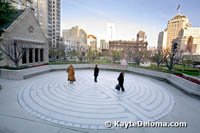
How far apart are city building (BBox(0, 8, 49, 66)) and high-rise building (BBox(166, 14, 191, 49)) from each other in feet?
339

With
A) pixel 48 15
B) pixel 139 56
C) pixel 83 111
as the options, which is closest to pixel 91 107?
pixel 83 111

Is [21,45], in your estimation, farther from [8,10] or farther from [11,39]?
[8,10]

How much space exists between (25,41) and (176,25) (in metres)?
120

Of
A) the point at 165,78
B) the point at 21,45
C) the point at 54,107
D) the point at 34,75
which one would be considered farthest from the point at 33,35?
the point at 165,78

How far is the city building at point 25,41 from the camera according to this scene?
1414 cm

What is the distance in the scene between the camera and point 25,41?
16.8m

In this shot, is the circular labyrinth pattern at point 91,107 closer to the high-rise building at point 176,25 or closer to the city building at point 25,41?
the city building at point 25,41

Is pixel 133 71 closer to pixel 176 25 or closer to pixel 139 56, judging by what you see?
pixel 139 56

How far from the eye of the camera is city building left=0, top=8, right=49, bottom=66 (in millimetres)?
14141

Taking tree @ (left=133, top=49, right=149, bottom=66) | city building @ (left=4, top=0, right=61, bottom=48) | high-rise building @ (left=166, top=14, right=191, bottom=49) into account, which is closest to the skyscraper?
city building @ (left=4, top=0, right=61, bottom=48)

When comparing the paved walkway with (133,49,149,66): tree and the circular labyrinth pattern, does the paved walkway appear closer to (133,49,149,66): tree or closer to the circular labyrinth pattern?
the circular labyrinth pattern

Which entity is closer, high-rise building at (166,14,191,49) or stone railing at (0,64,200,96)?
stone railing at (0,64,200,96)

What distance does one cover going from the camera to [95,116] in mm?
4633

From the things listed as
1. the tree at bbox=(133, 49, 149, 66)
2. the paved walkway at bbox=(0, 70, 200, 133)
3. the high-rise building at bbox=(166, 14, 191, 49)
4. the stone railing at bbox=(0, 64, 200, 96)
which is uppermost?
the high-rise building at bbox=(166, 14, 191, 49)
